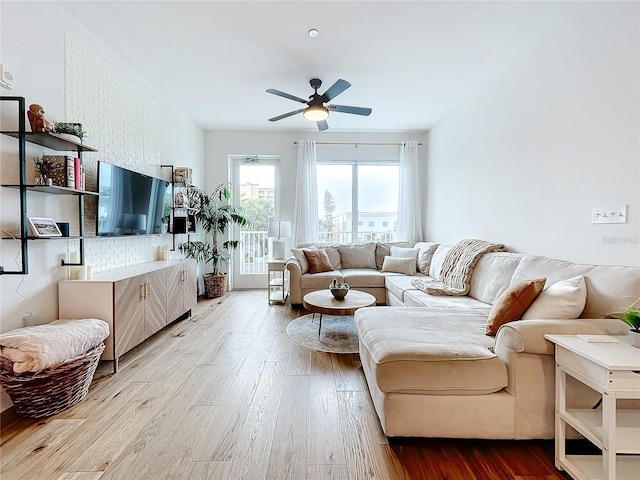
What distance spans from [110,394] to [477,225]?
→ 405 cm

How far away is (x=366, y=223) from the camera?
5.85 meters

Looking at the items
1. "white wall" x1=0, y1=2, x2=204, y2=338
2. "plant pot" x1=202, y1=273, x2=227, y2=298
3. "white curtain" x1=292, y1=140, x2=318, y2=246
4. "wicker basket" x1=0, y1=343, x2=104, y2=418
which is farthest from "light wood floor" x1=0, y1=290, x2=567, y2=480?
"white curtain" x1=292, y1=140, x2=318, y2=246

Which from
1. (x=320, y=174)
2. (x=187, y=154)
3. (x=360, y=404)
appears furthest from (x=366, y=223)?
(x=360, y=404)

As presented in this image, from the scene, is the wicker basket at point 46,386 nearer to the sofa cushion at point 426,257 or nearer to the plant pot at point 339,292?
the plant pot at point 339,292

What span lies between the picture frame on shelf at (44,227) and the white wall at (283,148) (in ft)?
11.5

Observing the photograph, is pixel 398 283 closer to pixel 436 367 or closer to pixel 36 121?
pixel 436 367

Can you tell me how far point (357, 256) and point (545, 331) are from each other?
358 centimetres

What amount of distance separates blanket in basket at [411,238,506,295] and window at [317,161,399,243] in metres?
2.15

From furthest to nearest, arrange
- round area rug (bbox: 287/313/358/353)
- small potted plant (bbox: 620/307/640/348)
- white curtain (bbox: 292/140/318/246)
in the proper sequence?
white curtain (bbox: 292/140/318/246), round area rug (bbox: 287/313/358/353), small potted plant (bbox: 620/307/640/348)

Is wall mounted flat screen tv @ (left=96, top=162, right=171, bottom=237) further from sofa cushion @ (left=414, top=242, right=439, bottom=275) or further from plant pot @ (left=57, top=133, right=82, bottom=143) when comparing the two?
sofa cushion @ (left=414, top=242, right=439, bottom=275)

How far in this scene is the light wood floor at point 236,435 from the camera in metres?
1.56

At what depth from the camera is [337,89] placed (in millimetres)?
3107

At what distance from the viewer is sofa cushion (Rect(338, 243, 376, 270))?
518 centimetres

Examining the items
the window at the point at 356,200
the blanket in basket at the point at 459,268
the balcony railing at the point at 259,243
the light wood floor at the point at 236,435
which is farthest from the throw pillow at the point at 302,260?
the light wood floor at the point at 236,435
